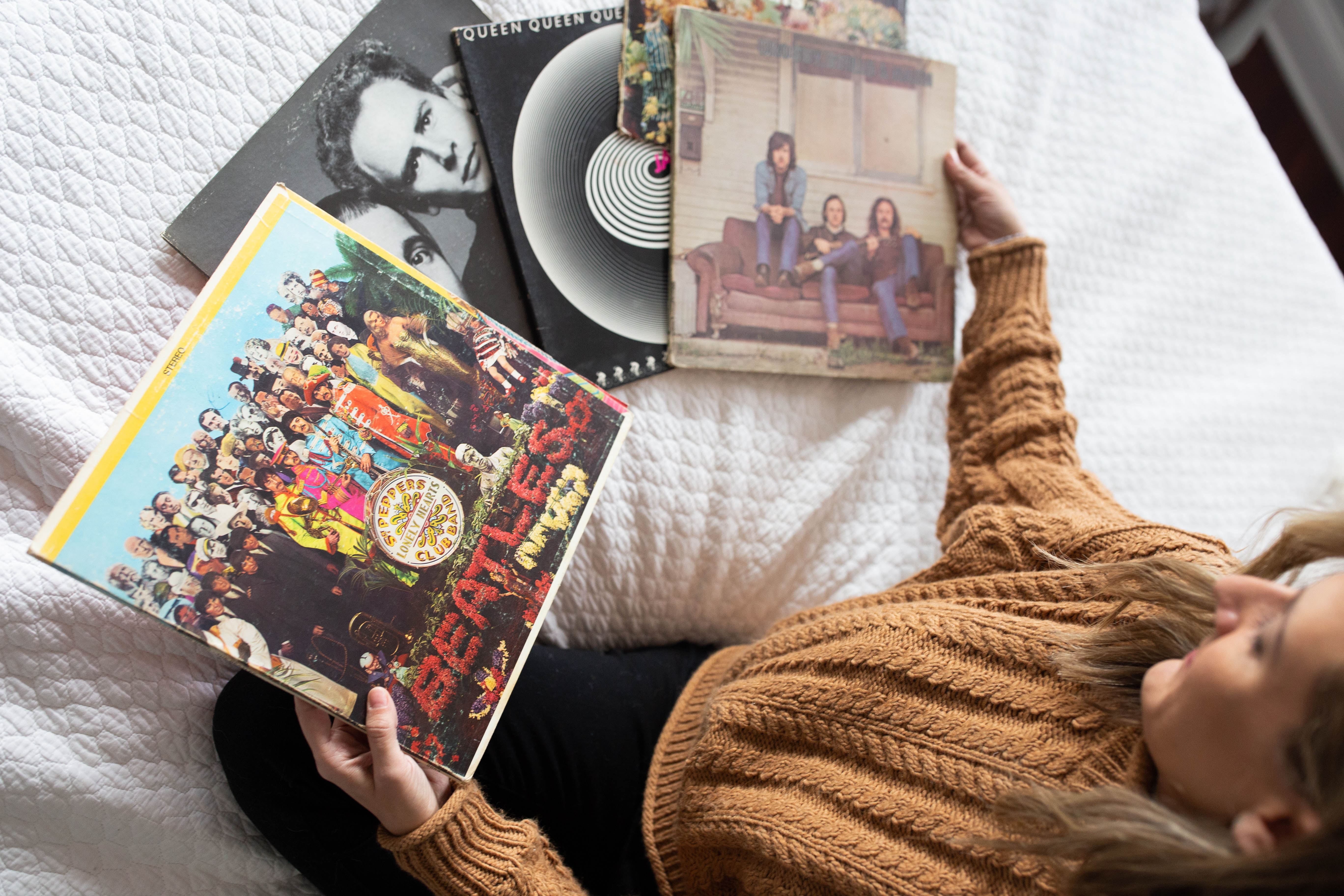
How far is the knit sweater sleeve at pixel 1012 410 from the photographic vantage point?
2.16 feet

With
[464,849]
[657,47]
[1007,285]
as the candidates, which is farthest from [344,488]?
[1007,285]

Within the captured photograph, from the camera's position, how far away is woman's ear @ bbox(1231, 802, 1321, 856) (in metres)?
0.36

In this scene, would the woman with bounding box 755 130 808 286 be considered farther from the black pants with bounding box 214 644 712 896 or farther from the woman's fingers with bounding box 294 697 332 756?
the woman's fingers with bounding box 294 697 332 756

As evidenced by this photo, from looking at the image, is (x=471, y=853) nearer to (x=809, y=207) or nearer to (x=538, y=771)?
(x=538, y=771)

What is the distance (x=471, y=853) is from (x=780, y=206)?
1.90 ft

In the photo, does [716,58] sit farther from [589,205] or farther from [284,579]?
[284,579]

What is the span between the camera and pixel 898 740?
1.77 feet

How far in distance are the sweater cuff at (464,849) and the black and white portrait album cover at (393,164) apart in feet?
1.21

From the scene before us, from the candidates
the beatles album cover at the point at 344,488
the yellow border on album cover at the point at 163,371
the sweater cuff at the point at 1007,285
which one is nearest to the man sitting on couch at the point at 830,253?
the sweater cuff at the point at 1007,285

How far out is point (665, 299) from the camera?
717 millimetres

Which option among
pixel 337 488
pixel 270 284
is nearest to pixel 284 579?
Result: pixel 337 488

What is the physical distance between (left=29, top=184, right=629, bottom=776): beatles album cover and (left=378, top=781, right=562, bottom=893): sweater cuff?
34 mm

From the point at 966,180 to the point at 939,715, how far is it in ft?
1.69

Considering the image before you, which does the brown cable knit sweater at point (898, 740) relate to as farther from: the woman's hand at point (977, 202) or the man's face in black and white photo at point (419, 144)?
the man's face in black and white photo at point (419, 144)
